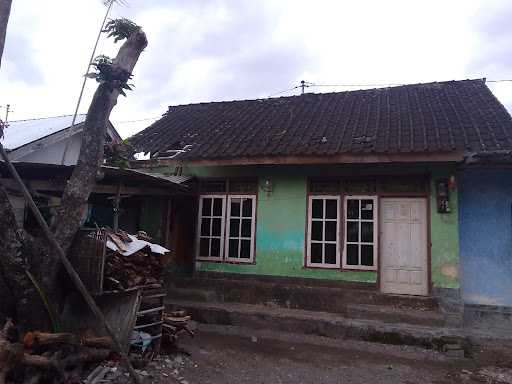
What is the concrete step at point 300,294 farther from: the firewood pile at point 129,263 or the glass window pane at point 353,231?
the firewood pile at point 129,263

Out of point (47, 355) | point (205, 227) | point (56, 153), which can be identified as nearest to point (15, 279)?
point (47, 355)

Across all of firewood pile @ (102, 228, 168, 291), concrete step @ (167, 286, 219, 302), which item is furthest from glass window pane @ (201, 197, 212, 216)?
firewood pile @ (102, 228, 168, 291)

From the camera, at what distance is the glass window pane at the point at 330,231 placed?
8297 millimetres

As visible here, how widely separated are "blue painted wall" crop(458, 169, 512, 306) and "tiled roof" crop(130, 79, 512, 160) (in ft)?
3.34

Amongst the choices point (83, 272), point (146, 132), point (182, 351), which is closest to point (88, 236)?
point (83, 272)

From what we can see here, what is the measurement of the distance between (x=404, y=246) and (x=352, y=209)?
3.89ft

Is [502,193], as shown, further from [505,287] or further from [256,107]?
[256,107]

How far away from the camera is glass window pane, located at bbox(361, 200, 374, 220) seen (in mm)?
8109

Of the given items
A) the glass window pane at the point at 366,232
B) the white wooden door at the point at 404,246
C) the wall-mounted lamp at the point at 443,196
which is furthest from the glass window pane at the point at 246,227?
the wall-mounted lamp at the point at 443,196

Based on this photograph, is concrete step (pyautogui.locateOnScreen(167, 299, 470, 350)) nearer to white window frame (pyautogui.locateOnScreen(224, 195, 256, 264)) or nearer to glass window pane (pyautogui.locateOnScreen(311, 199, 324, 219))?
white window frame (pyautogui.locateOnScreen(224, 195, 256, 264))

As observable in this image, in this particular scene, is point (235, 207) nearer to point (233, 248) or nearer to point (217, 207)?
point (217, 207)

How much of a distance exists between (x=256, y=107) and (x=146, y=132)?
10.2 ft

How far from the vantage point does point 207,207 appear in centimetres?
934

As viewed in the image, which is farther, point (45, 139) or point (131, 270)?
point (45, 139)
